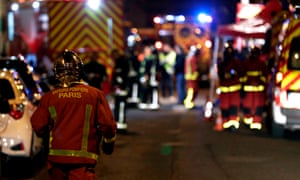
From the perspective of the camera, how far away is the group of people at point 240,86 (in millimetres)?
12906

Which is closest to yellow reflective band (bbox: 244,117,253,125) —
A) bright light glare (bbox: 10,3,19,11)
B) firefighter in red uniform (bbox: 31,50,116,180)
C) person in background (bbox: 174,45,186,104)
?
person in background (bbox: 174,45,186,104)

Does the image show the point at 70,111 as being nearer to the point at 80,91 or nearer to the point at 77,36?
the point at 80,91

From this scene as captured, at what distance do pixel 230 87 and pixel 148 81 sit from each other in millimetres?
5529

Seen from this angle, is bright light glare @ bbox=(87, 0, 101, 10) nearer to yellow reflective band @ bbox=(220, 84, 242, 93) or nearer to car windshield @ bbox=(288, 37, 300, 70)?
yellow reflective band @ bbox=(220, 84, 242, 93)

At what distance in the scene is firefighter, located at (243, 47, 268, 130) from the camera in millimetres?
12945

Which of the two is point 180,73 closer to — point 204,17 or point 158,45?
point 204,17

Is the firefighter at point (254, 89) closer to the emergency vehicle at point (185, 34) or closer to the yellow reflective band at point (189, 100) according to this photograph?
the yellow reflective band at point (189, 100)

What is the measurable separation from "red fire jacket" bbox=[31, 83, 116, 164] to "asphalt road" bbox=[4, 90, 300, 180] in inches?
137

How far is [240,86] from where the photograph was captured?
1309 cm

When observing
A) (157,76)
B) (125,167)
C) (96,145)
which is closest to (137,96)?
(157,76)

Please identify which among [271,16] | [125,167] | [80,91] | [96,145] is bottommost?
[125,167]

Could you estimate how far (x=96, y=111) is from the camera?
5227 mm

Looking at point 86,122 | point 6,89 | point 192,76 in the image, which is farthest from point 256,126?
point 86,122

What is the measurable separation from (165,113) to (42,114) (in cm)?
1151
